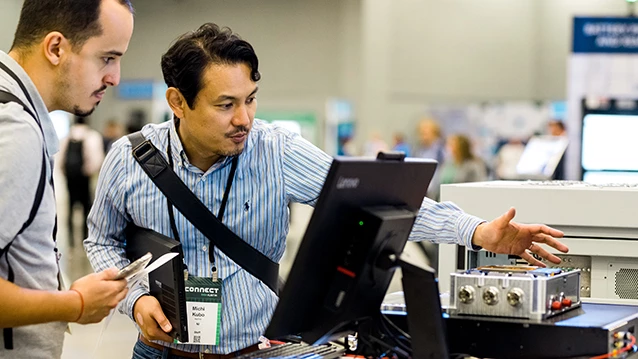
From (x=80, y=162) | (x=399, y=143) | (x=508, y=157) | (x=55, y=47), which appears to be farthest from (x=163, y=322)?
(x=399, y=143)

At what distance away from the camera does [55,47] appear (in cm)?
197

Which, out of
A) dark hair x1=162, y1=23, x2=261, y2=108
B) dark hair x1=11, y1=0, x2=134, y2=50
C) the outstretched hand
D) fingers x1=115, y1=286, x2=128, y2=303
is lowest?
fingers x1=115, y1=286, x2=128, y2=303

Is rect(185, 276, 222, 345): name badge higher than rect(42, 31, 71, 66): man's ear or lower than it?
lower

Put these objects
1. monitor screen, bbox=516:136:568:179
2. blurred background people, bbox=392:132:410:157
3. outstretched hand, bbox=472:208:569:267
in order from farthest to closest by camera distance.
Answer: blurred background people, bbox=392:132:410:157
monitor screen, bbox=516:136:568:179
outstretched hand, bbox=472:208:569:267

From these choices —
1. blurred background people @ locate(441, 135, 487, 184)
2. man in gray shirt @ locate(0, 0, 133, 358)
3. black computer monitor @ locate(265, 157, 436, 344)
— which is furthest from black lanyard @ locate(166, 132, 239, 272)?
blurred background people @ locate(441, 135, 487, 184)

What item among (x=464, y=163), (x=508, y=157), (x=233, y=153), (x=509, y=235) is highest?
(x=233, y=153)

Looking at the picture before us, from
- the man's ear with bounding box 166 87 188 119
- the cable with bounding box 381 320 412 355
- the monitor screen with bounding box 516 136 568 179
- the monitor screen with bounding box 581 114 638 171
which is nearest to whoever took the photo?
the cable with bounding box 381 320 412 355

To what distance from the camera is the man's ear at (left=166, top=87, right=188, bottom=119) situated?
255 cm

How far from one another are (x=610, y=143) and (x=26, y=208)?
593 cm

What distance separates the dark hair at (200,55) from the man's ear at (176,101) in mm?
18

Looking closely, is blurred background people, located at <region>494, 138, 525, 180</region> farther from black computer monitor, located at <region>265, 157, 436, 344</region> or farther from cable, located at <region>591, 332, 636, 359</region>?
black computer monitor, located at <region>265, 157, 436, 344</region>

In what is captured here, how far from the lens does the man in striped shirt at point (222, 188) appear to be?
2.45m

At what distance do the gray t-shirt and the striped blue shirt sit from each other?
500mm

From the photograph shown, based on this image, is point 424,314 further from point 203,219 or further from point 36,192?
point 36,192
